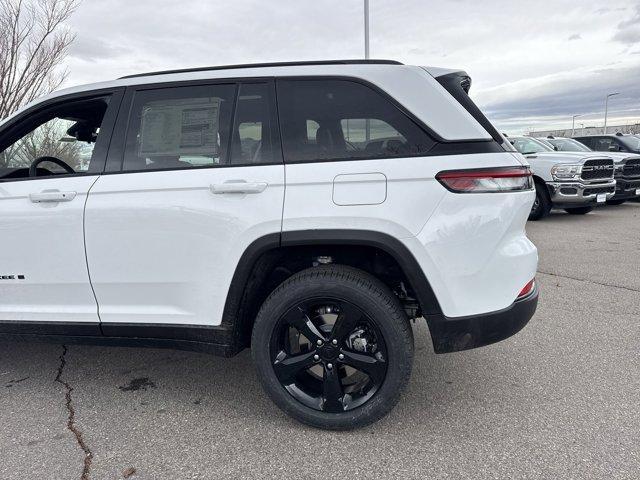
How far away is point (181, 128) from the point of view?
2723 mm

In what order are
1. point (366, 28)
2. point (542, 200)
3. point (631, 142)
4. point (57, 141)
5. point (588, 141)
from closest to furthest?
point (57, 141), point (542, 200), point (366, 28), point (631, 142), point (588, 141)

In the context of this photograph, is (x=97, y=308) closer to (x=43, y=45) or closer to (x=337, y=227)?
(x=337, y=227)

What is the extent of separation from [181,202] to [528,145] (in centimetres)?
1011

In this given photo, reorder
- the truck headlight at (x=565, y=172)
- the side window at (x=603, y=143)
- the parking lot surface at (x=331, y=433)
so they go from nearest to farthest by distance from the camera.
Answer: the parking lot surface at (x=331, y=433), the truck headlight at (x=565, y=172), the side window at (x=603, y=143)

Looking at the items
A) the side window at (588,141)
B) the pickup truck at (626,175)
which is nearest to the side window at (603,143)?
the side window at (588,141)

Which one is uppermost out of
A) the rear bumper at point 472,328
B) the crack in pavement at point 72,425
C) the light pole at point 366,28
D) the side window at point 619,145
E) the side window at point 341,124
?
the light pole at point 366,28

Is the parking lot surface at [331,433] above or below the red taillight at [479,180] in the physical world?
below

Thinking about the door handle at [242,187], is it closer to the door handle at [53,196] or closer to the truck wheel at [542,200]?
the door handle at [53,196]

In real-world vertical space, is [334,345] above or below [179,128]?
below

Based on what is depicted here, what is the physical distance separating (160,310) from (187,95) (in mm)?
1214

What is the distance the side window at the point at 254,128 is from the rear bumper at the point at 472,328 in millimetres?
1174

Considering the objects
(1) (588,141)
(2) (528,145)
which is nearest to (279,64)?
(2) (528,145)

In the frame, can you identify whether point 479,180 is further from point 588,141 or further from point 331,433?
point 588,141

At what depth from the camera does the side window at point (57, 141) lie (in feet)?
9.75
